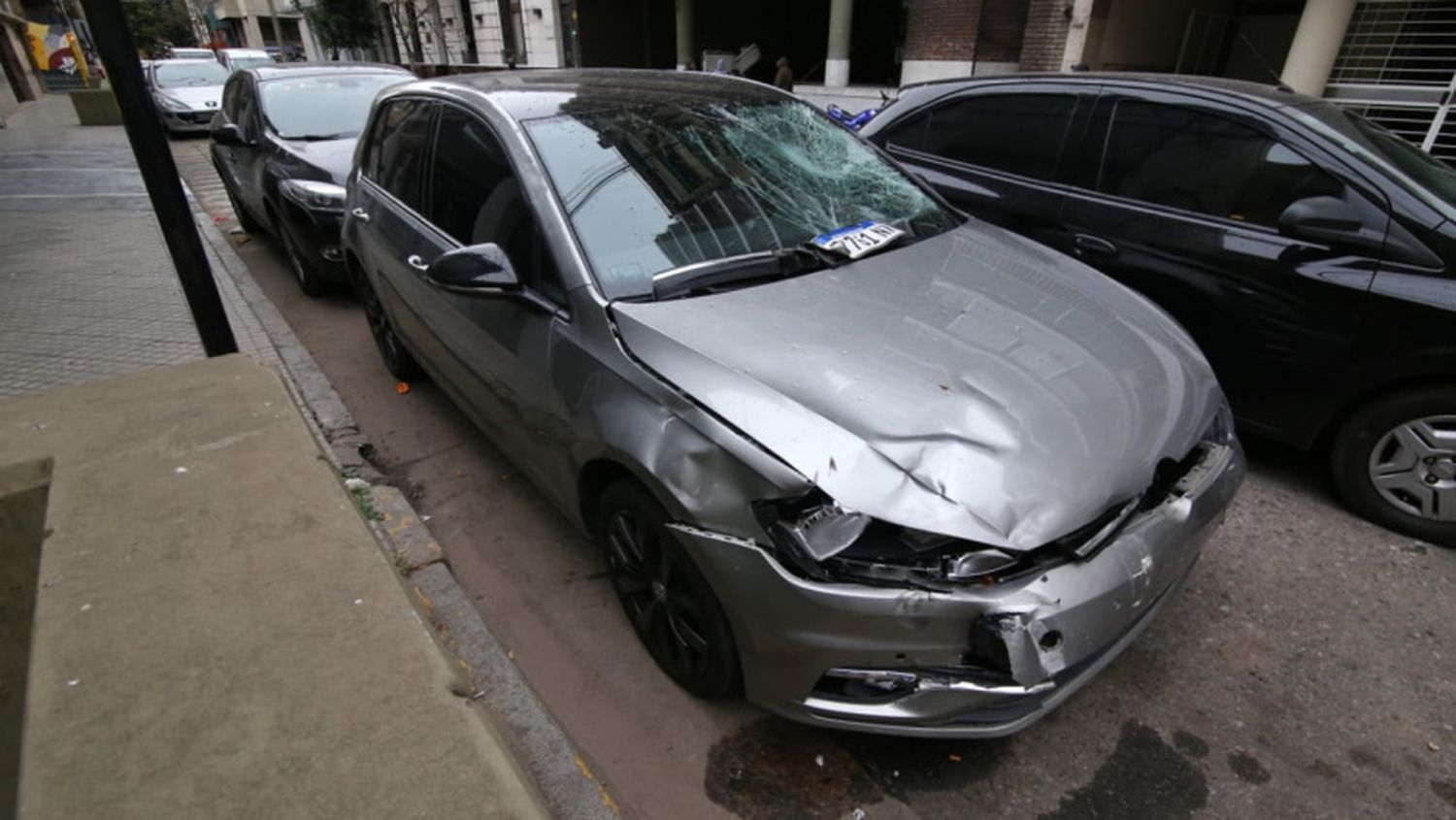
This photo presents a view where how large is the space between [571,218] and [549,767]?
5.57 feet

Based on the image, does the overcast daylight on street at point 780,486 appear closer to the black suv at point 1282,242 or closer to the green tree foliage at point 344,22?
the black suv at point 1282,242

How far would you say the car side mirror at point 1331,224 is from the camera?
2.88 m

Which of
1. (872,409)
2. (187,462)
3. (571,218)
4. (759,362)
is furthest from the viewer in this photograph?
(187,462)

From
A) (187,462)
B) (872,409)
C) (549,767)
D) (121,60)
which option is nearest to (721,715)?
(549,767)

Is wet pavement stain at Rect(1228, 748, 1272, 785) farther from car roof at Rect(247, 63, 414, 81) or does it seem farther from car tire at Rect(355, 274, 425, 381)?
car roof at Rect(247, 63, 414, 81)

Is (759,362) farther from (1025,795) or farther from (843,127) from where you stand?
(843,127)

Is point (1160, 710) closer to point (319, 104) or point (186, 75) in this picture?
point (319, 104)

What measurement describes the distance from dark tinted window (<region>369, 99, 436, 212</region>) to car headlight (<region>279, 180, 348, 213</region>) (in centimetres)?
150

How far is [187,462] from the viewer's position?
2.77 metres

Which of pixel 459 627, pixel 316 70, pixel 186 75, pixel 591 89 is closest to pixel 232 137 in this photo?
pixel 316 70

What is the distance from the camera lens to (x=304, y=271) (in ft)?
20.0

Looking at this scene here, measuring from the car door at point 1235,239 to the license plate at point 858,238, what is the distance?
4.93 feet

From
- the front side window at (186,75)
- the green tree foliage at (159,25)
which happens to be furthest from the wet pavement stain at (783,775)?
the green tree foliage at (159,25)

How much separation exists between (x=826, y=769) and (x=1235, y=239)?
2868 millimetres
